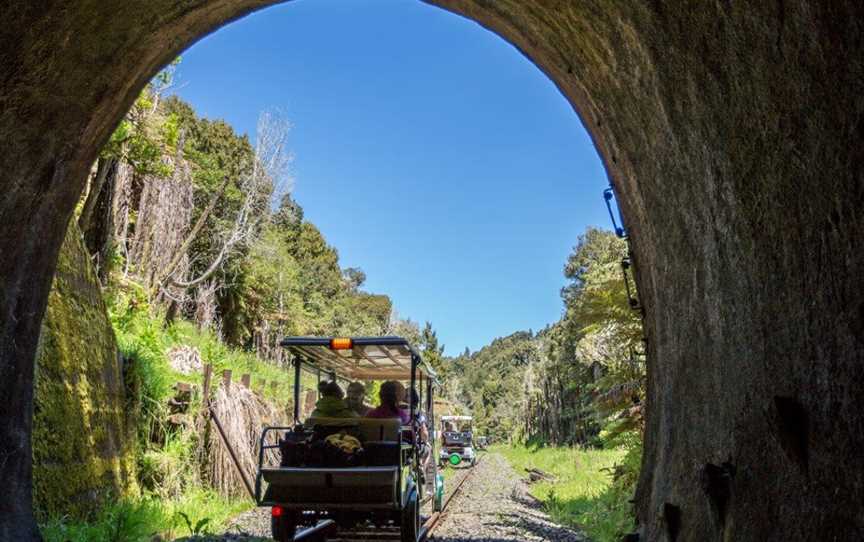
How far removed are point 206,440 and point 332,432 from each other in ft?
16.8

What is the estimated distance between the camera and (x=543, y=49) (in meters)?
6.21

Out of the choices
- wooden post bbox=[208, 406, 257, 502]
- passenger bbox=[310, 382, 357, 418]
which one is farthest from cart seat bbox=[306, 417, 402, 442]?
wooden post bbox=[208, 406, 257, 502]

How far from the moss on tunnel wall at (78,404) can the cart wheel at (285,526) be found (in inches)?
76.6

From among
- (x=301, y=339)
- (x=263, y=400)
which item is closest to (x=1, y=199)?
(x=301, y=339)

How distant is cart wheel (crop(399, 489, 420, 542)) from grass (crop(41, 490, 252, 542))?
7.55ft

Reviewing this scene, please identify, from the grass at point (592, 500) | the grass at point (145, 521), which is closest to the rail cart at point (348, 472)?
the grass at point (145, 521)

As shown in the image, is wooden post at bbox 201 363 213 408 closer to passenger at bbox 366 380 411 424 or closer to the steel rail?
the steel rail

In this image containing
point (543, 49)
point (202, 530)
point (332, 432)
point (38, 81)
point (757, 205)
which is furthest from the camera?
point (202, 530)

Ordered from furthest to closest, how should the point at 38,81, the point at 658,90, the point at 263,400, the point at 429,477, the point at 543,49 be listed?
the point at 263,400 < the point at 429,477 < the point at 543,49 < the point at 38,81 < the point at 658,90

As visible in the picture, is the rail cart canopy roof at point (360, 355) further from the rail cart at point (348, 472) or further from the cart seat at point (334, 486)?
the cart seat at point (334, 486)

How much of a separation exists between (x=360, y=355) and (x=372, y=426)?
59.1 inches

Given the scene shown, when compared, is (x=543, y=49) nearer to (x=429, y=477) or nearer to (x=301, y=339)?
(x=301, y=339)

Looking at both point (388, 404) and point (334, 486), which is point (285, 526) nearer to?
point (334, 486)

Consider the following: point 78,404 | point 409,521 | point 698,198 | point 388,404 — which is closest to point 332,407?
point 388,404
